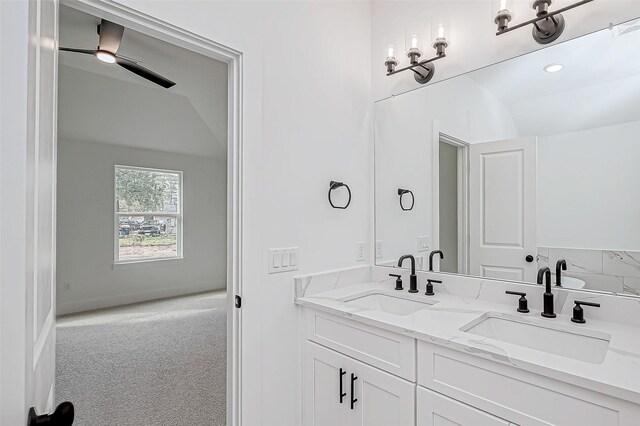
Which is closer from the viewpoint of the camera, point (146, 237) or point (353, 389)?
point (353, 389)

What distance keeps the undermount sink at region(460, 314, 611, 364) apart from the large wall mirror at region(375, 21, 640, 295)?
0.27m

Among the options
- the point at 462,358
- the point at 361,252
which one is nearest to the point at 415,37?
the point at 361,252

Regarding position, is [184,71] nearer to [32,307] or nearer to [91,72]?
[91,72]

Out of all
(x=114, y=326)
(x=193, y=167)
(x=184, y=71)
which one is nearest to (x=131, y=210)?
(x=193, y=167)

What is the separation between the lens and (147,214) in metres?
5.39

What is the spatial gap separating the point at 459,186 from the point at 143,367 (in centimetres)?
288

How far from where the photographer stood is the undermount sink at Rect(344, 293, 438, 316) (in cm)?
171

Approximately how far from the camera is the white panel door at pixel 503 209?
1579mm

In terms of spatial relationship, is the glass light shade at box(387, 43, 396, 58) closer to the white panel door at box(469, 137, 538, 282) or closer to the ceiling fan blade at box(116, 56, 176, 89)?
the white panel door at box(469, 137, 538, 282)

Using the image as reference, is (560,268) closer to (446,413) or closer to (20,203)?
(446,413)

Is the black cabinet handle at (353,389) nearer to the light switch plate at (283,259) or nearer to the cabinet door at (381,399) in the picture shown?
the cabinet door at (381,399)

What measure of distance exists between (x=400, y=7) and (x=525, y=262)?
5.23ft

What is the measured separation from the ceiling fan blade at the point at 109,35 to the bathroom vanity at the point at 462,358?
6.36 ft

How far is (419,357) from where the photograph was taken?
1.22 m
